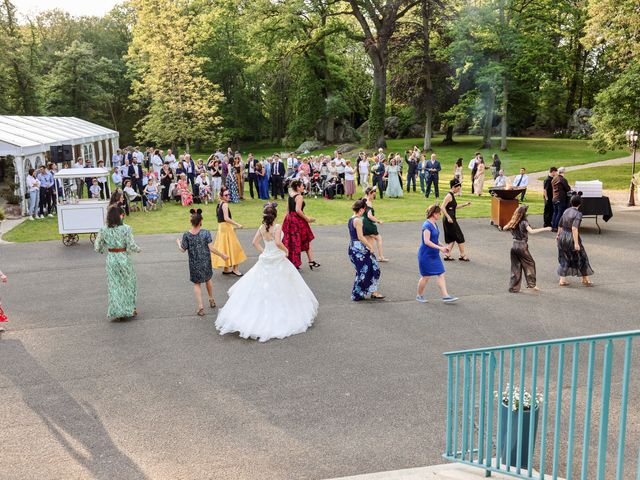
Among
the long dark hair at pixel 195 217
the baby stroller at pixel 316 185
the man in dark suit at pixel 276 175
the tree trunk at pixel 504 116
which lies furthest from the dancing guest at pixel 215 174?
the tree trunk at pixel 504 116

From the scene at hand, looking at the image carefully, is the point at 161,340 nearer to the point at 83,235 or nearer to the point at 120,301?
the point at 120,301

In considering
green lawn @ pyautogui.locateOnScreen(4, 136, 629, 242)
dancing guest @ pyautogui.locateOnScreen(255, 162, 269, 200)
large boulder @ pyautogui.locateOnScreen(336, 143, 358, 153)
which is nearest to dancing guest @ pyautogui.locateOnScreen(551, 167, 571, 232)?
green lawn @ pyautogui.locateOnScreen(4, 136, 629, 242)

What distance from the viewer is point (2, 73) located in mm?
42406

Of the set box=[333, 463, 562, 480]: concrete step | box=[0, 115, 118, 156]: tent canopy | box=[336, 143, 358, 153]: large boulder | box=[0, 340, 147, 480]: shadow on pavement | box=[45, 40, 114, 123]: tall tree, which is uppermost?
box=[45, 40, 114, 123]: tall tree

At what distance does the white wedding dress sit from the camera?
385 inches

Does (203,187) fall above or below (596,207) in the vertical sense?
above

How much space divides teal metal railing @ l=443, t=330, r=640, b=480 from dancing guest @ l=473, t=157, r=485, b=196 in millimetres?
17161

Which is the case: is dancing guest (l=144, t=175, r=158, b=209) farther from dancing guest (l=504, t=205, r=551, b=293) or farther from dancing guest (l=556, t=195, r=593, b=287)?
dancing guest (l=556, t=195, r=593, b=287)

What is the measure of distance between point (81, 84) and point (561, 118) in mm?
43428

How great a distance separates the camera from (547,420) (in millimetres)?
5965

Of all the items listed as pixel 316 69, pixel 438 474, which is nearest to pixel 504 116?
pixel 316 69

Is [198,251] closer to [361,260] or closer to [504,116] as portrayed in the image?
[361,260]

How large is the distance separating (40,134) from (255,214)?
39.8 ft

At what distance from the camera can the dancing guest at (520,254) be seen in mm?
11805
